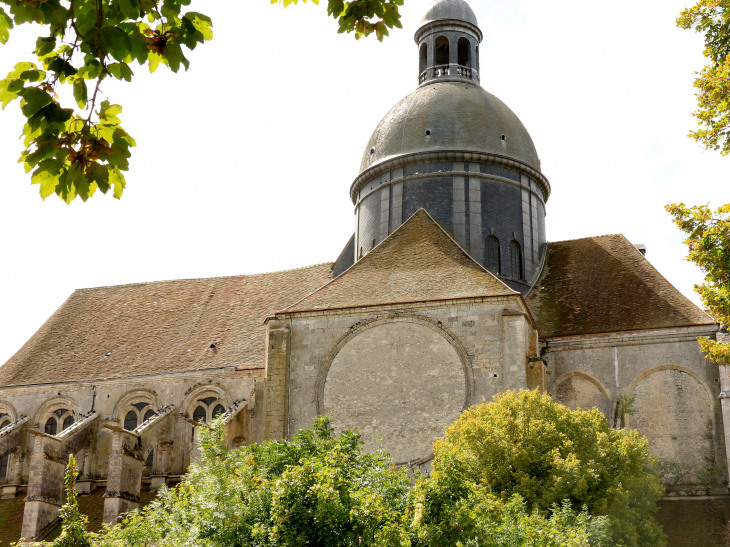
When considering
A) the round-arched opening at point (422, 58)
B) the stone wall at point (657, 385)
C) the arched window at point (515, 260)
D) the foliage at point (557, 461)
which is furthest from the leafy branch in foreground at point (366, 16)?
the round-arched opening at point (422, 58)

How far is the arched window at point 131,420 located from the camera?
102 ft

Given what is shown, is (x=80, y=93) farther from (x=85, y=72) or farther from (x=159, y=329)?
(x=159, y=329)

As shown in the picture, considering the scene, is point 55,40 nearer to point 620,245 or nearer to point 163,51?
point 163,51

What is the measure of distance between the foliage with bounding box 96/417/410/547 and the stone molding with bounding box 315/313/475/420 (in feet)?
20.8

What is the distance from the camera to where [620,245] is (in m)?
30.0

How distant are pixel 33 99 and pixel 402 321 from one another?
18.8 meters

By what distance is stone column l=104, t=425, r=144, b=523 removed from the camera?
84.7 feet

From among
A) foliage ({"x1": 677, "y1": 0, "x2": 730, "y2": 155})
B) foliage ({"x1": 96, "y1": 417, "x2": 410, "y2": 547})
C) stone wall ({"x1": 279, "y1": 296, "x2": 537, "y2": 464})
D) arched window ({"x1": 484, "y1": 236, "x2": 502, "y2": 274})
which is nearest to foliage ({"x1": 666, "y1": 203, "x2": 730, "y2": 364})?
foliage ({"x1": 677, "y1": 0, "x2": 730, "y2": 155})

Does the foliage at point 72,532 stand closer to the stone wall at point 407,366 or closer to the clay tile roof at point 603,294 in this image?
the stone wall at point 407,366

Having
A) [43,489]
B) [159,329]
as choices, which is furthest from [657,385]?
[43,489]

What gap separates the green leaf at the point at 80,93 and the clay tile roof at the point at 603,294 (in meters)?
22.2

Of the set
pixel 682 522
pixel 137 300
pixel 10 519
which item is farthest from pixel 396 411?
pixel 137 300

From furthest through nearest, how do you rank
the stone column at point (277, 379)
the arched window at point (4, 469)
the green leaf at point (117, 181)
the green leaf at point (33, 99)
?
the arched window at point (4, 469) < the stone column at point (277, 379) < the green leaf at point (117, 181) < the green leaf at point (33, 99)

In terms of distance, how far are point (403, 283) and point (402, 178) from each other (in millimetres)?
6358
